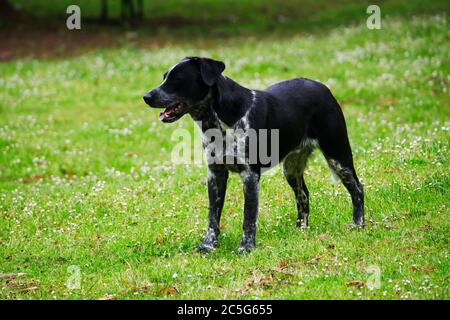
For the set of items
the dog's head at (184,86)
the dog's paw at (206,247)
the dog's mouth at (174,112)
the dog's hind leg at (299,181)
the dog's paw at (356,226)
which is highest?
the dog's head at (184,86)

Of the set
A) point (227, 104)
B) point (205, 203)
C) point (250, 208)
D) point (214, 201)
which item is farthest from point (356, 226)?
point (205, 203)

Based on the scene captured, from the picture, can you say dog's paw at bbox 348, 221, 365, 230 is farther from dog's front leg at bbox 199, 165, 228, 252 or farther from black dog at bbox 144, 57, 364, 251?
dog's front leg at bbox 199, 165, 228, 252

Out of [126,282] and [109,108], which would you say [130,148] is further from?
[126,282]

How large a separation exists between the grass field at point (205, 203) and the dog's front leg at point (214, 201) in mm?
201

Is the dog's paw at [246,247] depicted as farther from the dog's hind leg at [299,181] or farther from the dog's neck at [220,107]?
the dog's neck at [220,107]

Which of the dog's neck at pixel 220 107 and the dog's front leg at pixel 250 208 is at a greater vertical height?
the dog's neck at pixel 220 107

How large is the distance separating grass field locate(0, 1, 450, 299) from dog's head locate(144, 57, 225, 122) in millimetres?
2106

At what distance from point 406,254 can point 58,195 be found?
22.9 feet

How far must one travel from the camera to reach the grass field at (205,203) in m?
8.02

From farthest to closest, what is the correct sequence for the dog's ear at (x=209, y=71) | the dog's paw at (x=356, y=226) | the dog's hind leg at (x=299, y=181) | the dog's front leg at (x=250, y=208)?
the dog's hind leg at (x=299, y=181) < the dog's paw at (x=356, y=226) < the dog's front leg at (x=250, y=208) < the dog's ear at (x=209, y=71)

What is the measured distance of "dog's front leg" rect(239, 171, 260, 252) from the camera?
9008 mm

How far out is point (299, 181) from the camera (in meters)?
10.1

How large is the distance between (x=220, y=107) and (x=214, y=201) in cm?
145

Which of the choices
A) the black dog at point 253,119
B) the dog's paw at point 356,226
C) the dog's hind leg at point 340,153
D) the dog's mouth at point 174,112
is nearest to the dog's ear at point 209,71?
the black dog at point 253,119
